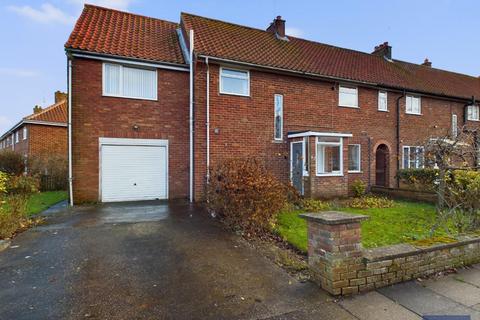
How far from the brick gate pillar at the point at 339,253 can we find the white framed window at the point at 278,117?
26.9ft

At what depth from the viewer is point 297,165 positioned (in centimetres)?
1158

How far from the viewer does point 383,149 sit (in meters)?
14.5

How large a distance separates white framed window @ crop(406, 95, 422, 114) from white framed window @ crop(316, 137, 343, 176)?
633 centimetres

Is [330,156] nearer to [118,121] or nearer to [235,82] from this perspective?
[235,82]

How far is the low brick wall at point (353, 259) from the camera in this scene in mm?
3508

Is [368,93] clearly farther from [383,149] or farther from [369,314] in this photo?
[369,314]

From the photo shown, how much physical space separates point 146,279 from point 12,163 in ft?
46.5

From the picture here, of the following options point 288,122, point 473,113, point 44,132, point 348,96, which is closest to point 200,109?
point 288,122

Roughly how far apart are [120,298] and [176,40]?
1135 cm

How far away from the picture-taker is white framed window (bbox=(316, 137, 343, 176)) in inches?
439

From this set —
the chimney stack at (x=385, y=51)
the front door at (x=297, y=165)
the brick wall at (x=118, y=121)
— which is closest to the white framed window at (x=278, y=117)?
the front door at (x=297, y=165)

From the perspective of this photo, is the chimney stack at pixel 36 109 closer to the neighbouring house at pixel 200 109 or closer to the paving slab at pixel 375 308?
the neighbouring house at pixel 200 109

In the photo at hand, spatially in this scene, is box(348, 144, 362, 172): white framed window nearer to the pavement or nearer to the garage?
the garage

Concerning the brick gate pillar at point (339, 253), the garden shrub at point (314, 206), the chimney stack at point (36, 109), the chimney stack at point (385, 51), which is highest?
the chimney stack at point (385, 51)
